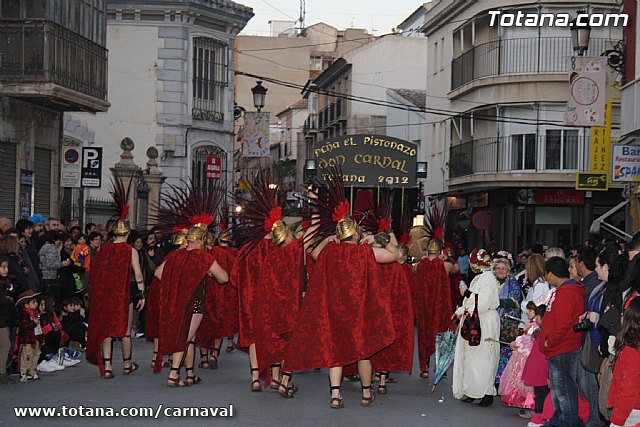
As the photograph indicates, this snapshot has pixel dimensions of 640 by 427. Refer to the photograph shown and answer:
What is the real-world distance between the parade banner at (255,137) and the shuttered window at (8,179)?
1443 cm

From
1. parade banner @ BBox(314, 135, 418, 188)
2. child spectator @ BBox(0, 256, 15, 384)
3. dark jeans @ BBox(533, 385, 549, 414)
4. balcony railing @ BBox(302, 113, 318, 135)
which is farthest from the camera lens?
balcony railing @ BBox(302, 113, 318, 135)

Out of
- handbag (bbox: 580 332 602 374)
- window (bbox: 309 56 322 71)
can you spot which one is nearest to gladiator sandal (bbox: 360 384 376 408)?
handbag (bbox: 580 332 602 374)

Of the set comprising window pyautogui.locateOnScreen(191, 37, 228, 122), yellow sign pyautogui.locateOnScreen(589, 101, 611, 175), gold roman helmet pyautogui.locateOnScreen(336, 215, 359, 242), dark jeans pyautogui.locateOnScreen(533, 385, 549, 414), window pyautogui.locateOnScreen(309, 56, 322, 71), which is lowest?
dark jeans pyautogui.locateOnScreen(533, 385, 549, 414)

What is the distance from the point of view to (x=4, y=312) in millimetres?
13031

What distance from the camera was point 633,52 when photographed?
2542 cm

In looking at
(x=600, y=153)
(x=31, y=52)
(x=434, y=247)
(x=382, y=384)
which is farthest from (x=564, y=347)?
(x=600, y=153)

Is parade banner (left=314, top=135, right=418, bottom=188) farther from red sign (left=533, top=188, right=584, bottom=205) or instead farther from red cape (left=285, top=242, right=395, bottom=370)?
red cape (left=285, top=242, right=395, bottom=370)

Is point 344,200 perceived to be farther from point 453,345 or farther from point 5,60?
point 5,60

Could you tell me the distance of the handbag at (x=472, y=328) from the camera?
497 inches

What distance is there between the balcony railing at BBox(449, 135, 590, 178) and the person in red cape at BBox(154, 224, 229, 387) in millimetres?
23377

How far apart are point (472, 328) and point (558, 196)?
24.2 meters

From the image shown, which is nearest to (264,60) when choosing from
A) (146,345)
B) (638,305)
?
(146,345)

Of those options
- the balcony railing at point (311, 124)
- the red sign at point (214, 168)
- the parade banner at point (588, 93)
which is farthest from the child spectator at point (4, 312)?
the balcony railing at point (311, 124)

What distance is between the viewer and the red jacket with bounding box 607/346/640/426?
808 cm
